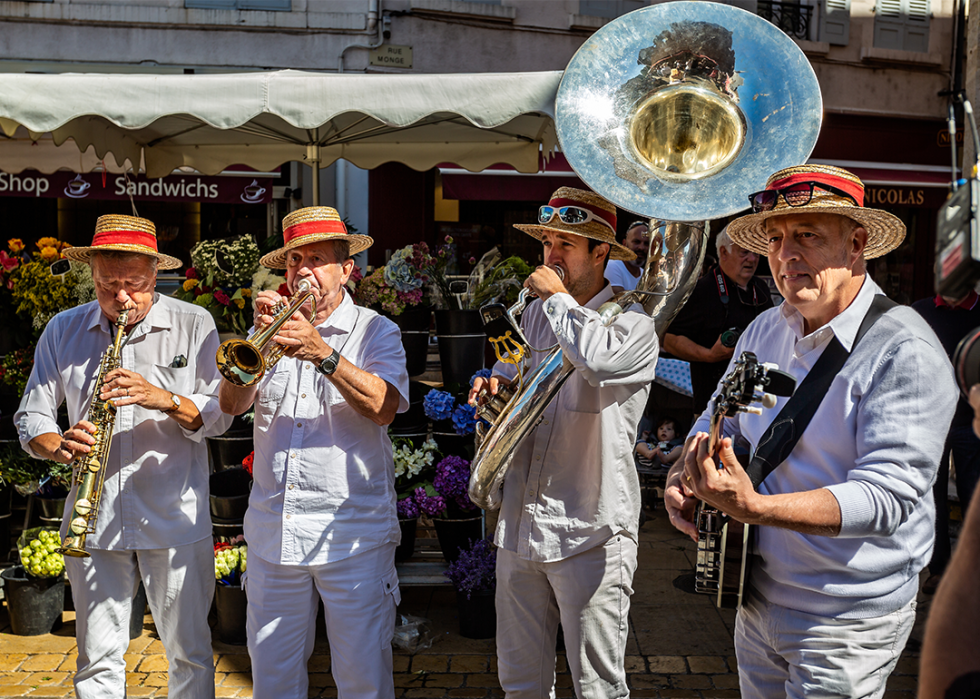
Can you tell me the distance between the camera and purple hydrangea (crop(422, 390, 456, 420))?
4.80 m

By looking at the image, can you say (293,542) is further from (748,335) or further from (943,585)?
(943,585)

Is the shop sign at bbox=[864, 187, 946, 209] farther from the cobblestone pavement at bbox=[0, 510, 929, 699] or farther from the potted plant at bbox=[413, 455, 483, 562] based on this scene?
the potted plant at bbox=[413, 455, 483, 562]

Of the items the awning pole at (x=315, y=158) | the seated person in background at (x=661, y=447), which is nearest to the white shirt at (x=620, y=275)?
the seated person in background at (x=661, y=447)

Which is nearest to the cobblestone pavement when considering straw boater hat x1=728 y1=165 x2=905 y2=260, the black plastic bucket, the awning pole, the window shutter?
the black plastic bucket

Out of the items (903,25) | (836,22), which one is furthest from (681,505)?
(903,25)

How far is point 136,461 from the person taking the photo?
10.8ft

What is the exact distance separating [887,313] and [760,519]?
0.65 m

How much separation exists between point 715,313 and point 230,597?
346 centimetres

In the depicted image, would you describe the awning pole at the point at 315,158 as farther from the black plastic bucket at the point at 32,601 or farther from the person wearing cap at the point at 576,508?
the person wearing cap at the point at 576,508

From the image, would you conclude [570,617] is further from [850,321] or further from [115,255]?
[115,255]

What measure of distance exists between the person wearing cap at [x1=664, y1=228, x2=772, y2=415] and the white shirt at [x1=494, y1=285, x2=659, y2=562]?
8.90ft

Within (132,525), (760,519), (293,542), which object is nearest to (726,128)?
(760,519)

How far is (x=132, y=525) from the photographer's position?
3.23 meters

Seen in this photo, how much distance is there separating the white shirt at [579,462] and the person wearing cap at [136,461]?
1.30m
